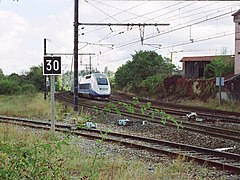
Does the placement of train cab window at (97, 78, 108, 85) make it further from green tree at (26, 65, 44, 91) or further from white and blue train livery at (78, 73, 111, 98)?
green tree at (26, 65, 44, 91)

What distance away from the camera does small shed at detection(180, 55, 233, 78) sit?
54075mm

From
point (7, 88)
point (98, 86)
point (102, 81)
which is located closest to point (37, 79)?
point (7, 88)

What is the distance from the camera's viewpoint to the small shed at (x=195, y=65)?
5408 cm

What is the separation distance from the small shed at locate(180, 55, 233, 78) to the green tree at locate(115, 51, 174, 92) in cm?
404

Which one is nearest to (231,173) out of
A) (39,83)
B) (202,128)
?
(202,128)

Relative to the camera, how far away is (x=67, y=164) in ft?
30.7

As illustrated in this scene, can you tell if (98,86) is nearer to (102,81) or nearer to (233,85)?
(102,81)

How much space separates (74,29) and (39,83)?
2183 inches

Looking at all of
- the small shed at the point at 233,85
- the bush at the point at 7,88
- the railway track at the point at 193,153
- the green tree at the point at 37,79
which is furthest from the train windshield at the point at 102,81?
the green tree at the point at 37,79

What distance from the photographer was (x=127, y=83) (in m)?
67.2

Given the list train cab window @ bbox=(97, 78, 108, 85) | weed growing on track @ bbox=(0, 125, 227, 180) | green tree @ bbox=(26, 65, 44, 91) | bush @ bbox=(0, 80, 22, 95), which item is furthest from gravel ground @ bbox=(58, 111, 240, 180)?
green tree @ bbox=(26, 65, 44, 91)

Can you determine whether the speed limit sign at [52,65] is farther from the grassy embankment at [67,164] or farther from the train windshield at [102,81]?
the train windshield at [102,81]

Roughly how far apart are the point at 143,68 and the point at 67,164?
5360 cm

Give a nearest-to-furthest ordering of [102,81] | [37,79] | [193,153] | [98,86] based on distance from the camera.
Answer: [193,153], [98,86], [102,81], [37,79]
